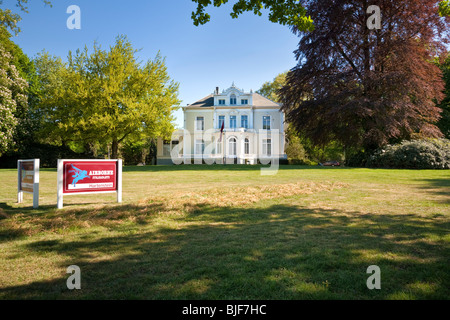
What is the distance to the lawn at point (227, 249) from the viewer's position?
267 centimetres

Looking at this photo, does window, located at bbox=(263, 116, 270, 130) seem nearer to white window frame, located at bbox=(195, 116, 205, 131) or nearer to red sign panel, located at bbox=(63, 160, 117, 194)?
white window frame, located at bbox=(195, 116, 205, 131)

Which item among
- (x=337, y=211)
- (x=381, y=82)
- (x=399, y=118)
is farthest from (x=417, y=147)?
(x=337, y=211)

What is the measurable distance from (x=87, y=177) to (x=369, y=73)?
804 inches

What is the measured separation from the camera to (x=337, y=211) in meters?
6.16

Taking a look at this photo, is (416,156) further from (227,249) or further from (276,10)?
(227,249)

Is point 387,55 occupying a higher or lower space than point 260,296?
higher

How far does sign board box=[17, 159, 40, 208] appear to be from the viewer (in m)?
6.80

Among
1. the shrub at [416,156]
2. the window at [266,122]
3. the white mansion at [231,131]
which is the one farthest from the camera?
the window at [266,122]

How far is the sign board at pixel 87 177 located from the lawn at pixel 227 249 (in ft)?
1.57

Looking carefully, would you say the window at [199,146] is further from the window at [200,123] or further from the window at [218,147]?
the window at [200,123]

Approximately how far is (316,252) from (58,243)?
12.4ft

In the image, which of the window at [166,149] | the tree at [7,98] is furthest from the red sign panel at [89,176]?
the window at [166,149]

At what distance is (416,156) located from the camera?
18938mm
